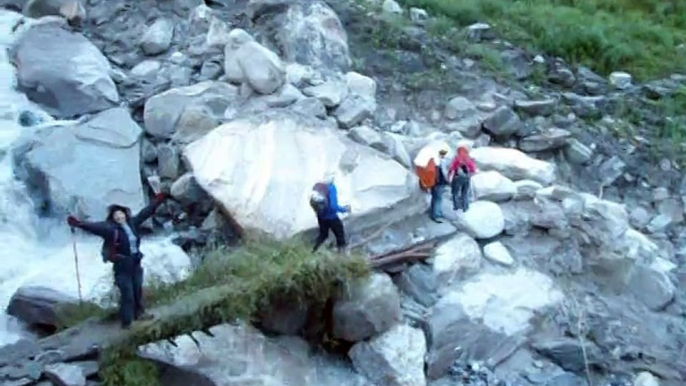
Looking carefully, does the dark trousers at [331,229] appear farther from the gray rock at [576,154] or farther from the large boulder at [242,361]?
the gray rock at [576,154]

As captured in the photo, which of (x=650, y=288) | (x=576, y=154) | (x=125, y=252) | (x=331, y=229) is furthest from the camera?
(x=576, y=154)

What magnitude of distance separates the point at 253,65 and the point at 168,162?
1.37 metres

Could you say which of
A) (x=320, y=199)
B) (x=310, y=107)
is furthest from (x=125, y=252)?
(x=310, y=107)

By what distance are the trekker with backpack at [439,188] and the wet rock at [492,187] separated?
1.80ft

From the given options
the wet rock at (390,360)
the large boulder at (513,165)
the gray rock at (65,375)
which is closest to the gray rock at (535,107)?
the large boulder at (513,165)

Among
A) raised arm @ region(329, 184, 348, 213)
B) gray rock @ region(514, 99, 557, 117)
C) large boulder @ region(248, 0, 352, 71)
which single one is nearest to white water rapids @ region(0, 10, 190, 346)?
raised arm @ region(329, 184, 348, 213)

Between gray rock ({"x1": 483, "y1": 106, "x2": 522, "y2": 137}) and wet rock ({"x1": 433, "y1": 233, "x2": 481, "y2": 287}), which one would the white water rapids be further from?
gray rock ({"x1": 483, "y1": 106, "x2": 522, "y2": 137})

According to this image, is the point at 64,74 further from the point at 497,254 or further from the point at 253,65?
the point at 497,254

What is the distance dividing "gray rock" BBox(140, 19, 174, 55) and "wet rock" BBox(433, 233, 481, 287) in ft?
14.6

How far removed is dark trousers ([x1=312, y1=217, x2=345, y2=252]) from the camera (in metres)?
10.9

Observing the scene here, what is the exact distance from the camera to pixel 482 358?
11367 mm

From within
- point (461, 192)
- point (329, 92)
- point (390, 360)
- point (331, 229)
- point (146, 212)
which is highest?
point (146, 212)

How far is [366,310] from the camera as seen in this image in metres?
10.6

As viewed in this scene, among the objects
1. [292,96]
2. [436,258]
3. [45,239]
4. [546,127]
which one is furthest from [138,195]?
[546,127]
